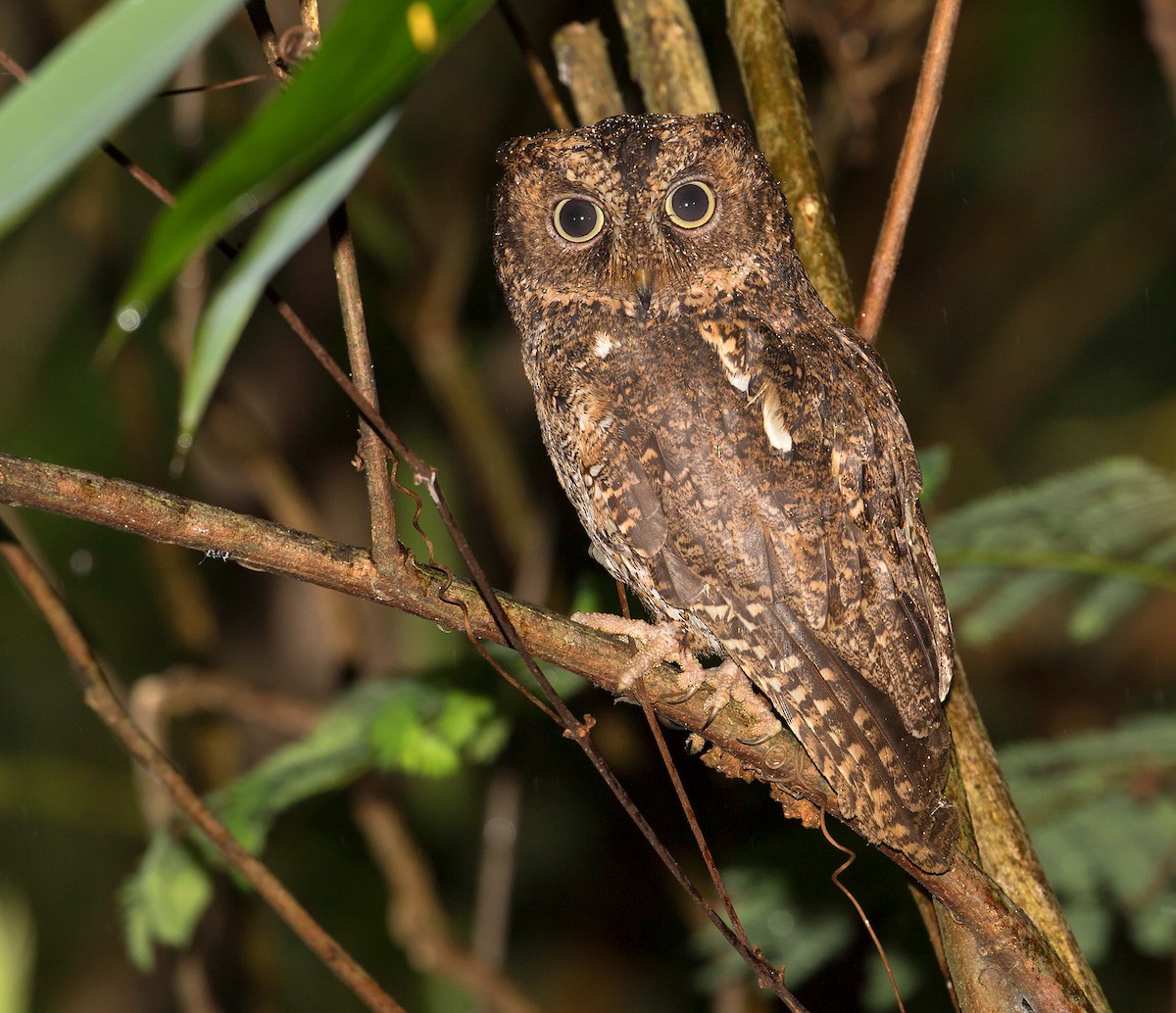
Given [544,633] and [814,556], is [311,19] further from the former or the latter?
[814,556]

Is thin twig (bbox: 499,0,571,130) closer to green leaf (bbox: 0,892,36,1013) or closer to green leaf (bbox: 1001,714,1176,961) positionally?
green leaf (bbox: 1001,714,1176,961)

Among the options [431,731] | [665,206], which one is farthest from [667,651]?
[665,206]

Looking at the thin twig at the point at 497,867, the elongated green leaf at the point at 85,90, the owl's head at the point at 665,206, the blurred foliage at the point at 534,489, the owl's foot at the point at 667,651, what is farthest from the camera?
the thin twig at the point at 497,867

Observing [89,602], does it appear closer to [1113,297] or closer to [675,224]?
[675,224]

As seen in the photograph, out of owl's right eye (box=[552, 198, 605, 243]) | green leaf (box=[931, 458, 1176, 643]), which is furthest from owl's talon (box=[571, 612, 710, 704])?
green leaf (box=[931, 458, 1176, 643])

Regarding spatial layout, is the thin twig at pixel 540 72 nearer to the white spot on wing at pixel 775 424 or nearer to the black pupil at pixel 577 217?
the black pupil at pixel 577 217

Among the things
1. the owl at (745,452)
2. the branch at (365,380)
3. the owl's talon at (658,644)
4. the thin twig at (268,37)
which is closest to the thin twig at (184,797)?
the owl's talon at (658,644)
